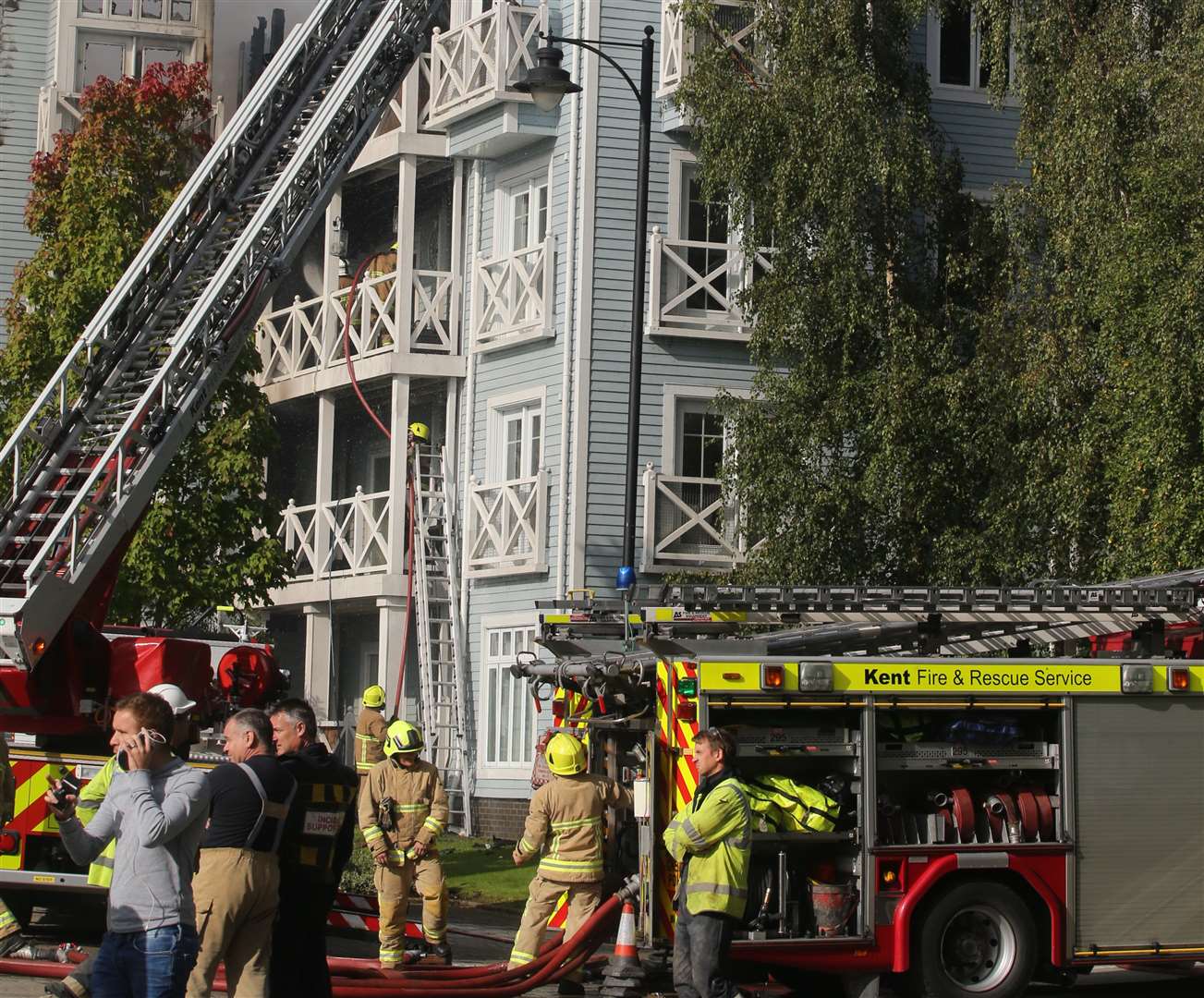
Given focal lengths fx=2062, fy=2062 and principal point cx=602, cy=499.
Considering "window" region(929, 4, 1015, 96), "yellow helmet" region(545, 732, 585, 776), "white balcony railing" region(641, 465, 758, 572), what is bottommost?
"yellow helmet" region(545, 732, 585, 776)

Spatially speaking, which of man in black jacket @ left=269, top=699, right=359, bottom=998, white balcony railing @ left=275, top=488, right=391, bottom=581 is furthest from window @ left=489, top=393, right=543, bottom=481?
man in black jacket @ left=269, top=699, right=359, bottom=998

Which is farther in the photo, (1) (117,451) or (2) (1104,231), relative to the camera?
(2) (1104,231)

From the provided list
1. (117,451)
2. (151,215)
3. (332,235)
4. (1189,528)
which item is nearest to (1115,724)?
(1189,528)

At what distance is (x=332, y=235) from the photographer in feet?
92.2

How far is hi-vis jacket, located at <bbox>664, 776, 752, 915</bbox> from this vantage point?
9.99m

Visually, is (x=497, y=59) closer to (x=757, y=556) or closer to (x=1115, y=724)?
(x=757, y=556)

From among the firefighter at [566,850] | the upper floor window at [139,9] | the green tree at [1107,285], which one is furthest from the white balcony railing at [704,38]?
the firefighter at [566,850]

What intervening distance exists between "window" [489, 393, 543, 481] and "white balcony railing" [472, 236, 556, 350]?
31.9 inches

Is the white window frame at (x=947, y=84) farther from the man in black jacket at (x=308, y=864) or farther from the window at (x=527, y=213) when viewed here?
the man in black jacket at (x=308, y=864)

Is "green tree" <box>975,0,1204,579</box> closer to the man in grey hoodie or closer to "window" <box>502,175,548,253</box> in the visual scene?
"window" <box>502,175,548,253</box>

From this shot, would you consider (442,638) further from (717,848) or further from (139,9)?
(717,848)

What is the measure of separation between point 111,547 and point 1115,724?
618 centimetres

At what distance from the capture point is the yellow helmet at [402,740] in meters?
12.6

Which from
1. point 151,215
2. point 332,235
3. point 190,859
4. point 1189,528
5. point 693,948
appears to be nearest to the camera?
point 190,859
